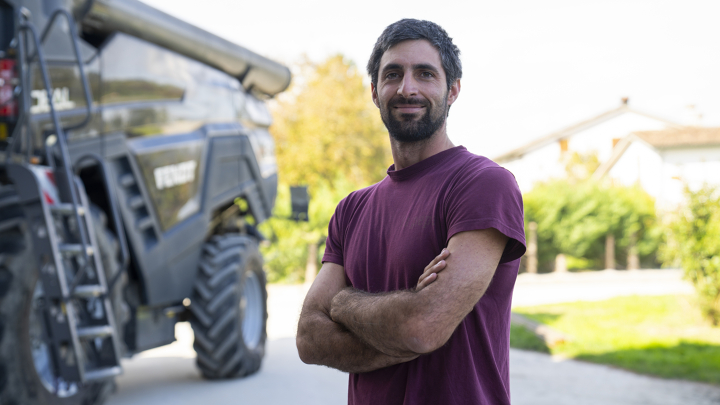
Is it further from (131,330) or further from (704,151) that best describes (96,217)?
(704,151)

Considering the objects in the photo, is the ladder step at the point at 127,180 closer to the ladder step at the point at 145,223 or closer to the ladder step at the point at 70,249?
the ladder step at the point at 145,223

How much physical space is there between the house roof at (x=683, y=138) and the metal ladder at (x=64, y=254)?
3287 cm

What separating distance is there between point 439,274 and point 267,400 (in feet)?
17.2

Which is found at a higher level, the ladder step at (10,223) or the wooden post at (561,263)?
the ladder step at (10,223)

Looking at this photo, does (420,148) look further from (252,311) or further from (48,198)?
(252,311)

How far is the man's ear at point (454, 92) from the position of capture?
2.50 metres

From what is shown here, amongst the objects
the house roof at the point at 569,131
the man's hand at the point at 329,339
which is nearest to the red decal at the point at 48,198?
the man's hand at the point at 329,339

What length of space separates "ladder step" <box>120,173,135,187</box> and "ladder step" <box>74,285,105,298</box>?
1.60m

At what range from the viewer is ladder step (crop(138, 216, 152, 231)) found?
6.25 m

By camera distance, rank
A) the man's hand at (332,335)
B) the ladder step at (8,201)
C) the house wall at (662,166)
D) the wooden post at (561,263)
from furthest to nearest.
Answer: the house wall at (662,166), the wooden post at (561,263), the ladder step at (8,201), the man's hand at (332,335)

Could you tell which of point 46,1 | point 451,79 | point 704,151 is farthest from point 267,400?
point 704,151

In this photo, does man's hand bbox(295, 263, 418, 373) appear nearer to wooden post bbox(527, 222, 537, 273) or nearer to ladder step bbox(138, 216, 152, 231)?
ladder step bbox(138, 216, 152, 231)

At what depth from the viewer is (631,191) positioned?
25.8m

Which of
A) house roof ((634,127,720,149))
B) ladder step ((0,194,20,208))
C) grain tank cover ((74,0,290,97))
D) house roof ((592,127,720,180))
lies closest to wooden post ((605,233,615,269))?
house roof ((592,127,720,180))
